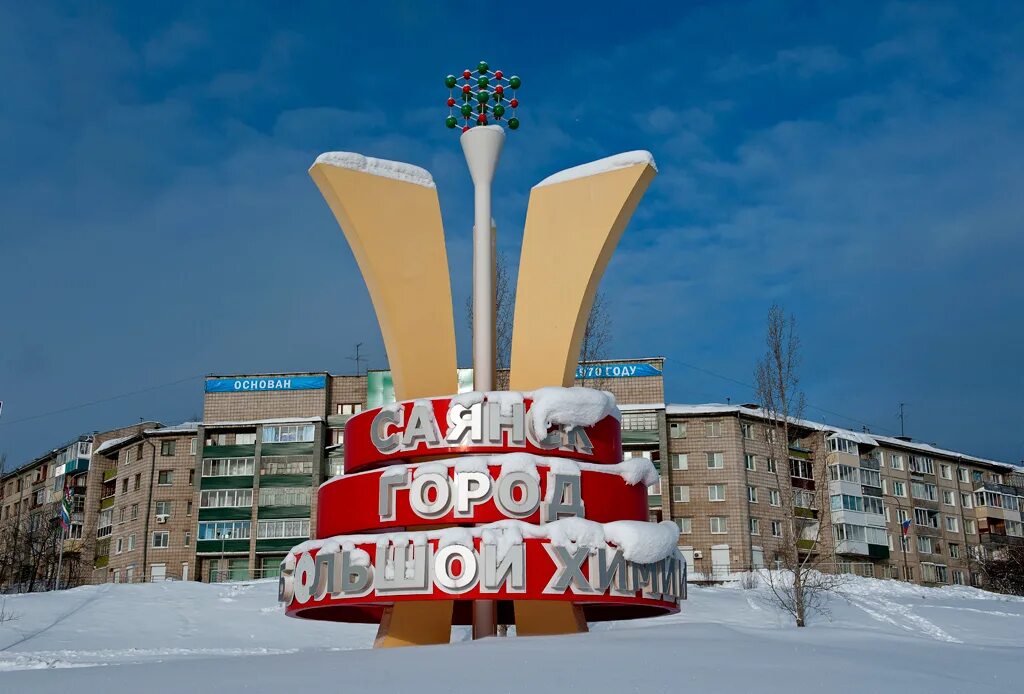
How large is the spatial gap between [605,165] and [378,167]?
4.01m

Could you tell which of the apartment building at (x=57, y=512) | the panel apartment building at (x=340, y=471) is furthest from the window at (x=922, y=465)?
the apartment building at (x=57, y=512)

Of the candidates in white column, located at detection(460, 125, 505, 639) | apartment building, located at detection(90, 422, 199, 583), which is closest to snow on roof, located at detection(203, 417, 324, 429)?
apartment building, located at detection(90, 422, 199, 583)

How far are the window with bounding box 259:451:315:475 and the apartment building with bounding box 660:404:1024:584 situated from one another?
19.0 m

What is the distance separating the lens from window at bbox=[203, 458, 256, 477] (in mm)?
57844

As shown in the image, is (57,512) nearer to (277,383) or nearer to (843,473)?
(277,383)

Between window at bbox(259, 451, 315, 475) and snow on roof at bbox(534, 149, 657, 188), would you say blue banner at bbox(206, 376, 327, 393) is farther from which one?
snow on roof at bbox(534, 149, 657, 188)

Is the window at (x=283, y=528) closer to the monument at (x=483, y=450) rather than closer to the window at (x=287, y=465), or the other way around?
the window at (x=287, y=465)

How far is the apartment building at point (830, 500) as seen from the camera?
180 ft

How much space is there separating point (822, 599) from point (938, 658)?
2786 cm

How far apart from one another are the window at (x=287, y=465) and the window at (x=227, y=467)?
69 cm

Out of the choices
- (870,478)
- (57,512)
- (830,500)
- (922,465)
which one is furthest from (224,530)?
(922,465)

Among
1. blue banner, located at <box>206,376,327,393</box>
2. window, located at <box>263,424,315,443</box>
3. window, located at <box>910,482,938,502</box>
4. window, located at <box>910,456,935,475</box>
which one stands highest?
blue banner, located at <box>206,376,327,393</box>

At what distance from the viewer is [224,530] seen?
56.4m

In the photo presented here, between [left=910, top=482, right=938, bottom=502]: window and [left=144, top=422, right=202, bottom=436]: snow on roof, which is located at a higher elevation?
[left=144, top=422, right=202, bottom=436]: snow on roof
